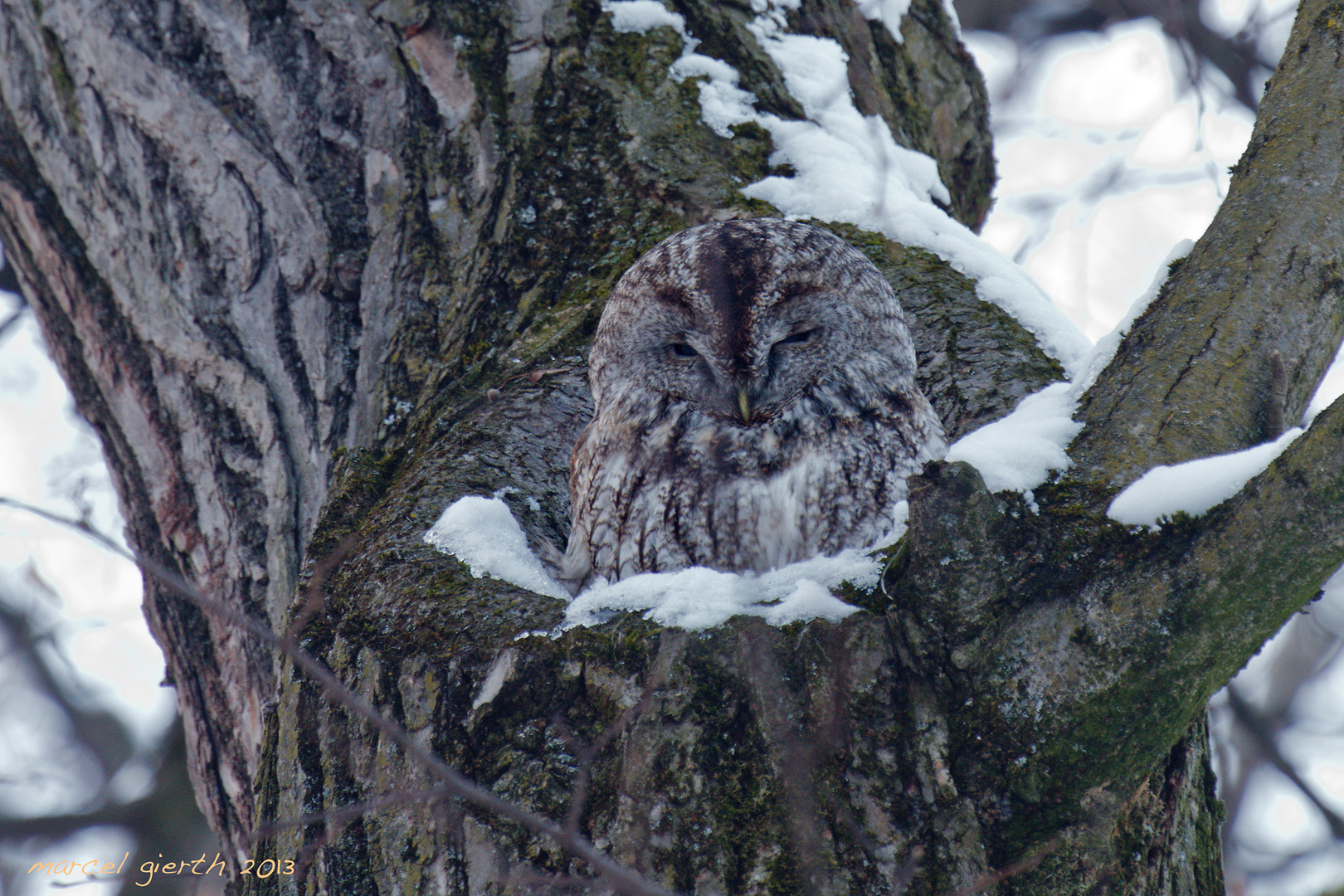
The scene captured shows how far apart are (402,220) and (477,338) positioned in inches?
16.7

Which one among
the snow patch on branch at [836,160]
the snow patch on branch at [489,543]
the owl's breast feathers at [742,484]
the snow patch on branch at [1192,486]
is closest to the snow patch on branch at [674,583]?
the snow patch on branch at [489,543]

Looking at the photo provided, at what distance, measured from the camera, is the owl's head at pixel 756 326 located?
2.11 metres

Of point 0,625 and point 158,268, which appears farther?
point 0,625

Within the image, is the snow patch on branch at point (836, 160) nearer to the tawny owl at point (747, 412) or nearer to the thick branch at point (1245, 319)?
the tawny owl at point (747, 412)

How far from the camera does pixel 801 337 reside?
2.21 m

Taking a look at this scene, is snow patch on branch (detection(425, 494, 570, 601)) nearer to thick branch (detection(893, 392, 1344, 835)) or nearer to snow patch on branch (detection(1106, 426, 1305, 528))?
thick branch (detection(893, 392, 1344, 835))

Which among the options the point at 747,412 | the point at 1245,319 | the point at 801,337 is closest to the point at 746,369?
the point at 747,412

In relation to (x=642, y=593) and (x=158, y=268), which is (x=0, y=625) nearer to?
(x=158, y=268)

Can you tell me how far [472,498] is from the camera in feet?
6.41

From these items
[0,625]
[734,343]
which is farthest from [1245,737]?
[0,625]

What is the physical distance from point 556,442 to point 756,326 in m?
0.66

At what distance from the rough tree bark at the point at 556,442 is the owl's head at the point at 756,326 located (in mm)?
275

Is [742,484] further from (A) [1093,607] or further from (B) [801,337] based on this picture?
(A) [1093,607]

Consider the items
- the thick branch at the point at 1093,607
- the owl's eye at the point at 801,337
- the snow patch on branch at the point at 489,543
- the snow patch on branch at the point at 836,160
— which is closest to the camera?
the thick branch at the point at 1093,607
